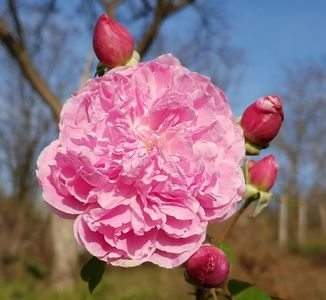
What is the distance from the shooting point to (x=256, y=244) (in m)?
5.38

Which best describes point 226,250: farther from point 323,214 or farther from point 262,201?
point 323,214

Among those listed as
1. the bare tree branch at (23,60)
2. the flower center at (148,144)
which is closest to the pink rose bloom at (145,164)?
the flower center at (148,144)

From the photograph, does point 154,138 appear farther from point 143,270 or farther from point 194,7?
point 143,270

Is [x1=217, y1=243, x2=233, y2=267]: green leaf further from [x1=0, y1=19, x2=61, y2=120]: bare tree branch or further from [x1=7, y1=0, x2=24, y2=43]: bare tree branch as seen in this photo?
[x1=7, y1=0, x2=24, y2=43]: bare tree branch

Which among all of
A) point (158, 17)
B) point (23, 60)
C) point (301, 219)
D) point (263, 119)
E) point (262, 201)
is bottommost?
point (301, 219)

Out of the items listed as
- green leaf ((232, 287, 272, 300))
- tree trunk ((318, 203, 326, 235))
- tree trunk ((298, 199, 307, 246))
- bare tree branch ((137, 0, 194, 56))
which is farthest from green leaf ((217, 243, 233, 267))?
tree trunk ((318, 203, 326, 235))

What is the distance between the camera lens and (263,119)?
1.71 ft

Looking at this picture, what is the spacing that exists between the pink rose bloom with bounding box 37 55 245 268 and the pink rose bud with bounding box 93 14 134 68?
32 millimetres

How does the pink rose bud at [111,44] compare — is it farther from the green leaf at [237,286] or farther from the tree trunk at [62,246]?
the tree trunk at [62,246]

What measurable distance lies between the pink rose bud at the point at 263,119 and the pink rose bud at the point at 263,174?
2.7 inches

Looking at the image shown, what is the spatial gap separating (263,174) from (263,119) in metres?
0.09

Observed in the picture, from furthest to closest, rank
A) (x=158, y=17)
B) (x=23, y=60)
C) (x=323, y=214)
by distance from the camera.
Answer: (x=323, y=214) → (x=158, y=17) → (x=23, y=60)

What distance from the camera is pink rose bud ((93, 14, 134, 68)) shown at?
529 millimetres

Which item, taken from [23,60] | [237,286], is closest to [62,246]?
[23,60]
